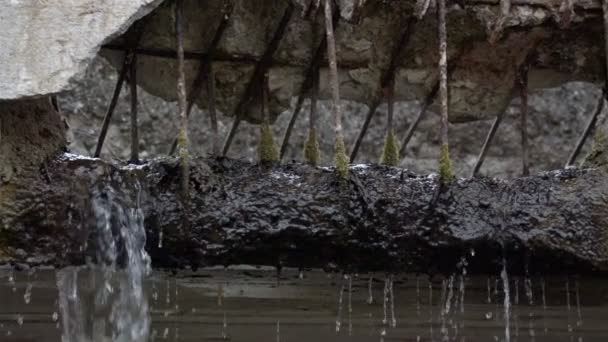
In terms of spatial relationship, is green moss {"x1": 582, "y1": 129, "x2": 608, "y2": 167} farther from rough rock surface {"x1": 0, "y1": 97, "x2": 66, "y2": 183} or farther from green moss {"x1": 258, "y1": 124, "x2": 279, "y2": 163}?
rough rock surface {"x1": 0, "y1": 97, "x2": 66, "y2": 183}

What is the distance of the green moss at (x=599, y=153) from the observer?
4.70 meters

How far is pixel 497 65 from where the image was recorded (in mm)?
5020

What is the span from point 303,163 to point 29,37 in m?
1.01

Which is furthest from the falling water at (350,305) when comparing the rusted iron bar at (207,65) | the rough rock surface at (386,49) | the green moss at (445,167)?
the rough rock surface at (386,49)

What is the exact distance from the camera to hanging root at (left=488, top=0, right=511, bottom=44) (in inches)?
178

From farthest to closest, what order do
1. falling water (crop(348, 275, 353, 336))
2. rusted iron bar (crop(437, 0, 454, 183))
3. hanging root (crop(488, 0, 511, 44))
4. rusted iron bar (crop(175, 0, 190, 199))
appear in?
falling water (crop(348, 275, 353, 336)) < hanging root (crop(488, 0, 511, 44)) < rusted iron bar (crop(437, 0, 454, 183)) < rusted iron bar (crop(175, 0, 190, 199))

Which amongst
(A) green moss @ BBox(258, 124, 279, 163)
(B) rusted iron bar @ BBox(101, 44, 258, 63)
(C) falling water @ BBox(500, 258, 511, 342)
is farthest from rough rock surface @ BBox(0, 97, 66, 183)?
(C) falling water @ BBox(500, 258, 511, 342)

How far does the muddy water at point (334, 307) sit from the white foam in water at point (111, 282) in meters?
0.05

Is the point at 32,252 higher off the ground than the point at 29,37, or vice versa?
the point at 29,37

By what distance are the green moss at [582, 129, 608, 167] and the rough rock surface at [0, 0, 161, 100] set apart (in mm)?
1825

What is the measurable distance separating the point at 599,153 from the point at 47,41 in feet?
6.70

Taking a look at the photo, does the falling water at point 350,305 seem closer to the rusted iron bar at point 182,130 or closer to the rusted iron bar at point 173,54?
the rusted iron bar at point 182,130

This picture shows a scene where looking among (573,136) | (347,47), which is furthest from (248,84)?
(573,136)

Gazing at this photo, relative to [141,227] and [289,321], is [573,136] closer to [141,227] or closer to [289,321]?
[289,321]
